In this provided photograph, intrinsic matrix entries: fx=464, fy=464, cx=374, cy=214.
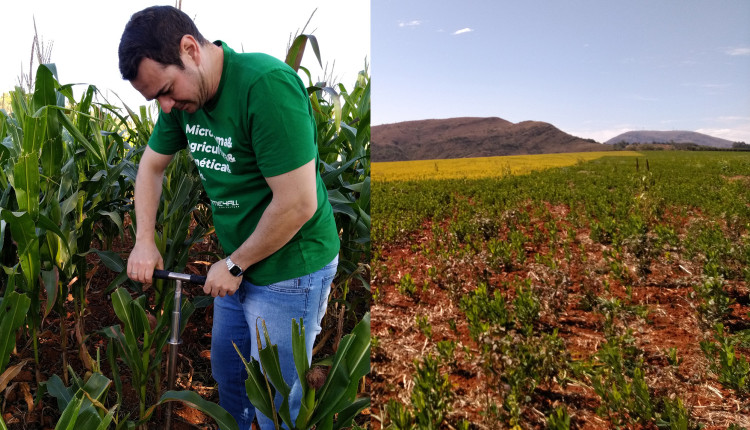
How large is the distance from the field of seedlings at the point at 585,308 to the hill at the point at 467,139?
29 centimetres

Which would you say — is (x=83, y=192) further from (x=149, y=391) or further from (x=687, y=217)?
(x=687, y=217)

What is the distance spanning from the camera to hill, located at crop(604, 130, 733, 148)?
191 cm

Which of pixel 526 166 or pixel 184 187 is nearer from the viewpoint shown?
pixel 184 187

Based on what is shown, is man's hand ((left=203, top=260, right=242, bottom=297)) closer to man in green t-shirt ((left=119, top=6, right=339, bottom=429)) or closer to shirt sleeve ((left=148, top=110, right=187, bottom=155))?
man in green t-shirt ((left=119, top=6, right=339, bottom=429))

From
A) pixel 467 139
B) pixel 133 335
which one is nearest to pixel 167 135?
pixel 133 335

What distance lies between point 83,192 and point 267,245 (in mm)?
927

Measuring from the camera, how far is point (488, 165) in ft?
9.94

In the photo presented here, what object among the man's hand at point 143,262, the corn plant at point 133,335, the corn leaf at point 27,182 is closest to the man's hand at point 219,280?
the man's hand at point 143,262

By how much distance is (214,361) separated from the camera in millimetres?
1398

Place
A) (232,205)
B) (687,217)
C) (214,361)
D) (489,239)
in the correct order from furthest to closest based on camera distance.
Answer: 1. (489,239)
2. (687,217)
3. (214,361)
4. (232,205)

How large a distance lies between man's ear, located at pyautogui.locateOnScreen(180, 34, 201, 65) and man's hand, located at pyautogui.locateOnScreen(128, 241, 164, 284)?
0.54 meters

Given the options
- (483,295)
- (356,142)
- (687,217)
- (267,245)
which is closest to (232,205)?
(267,245)

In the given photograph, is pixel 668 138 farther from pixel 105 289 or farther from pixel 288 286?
pixel 105 289

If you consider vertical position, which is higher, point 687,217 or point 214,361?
point 687,217
